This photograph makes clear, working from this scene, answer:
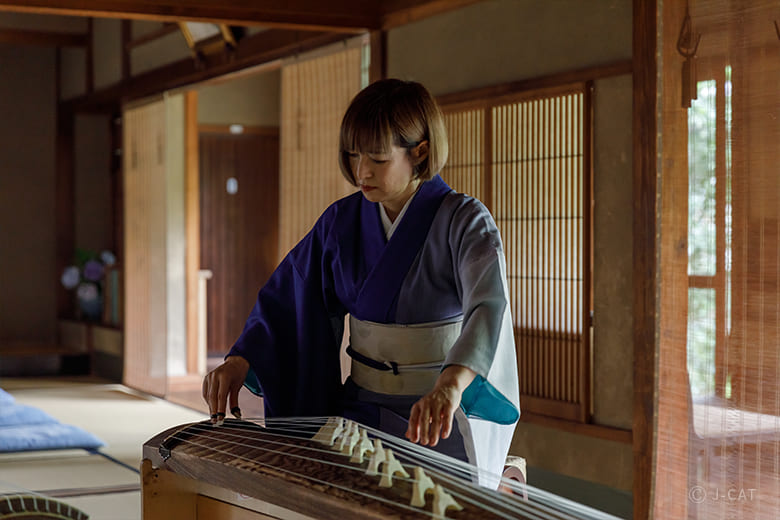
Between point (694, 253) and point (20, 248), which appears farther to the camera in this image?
point (20, 248)

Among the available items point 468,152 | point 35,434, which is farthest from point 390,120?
point 35,434

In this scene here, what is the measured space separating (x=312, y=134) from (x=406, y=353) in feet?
12.4

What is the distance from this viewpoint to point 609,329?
12.9ft

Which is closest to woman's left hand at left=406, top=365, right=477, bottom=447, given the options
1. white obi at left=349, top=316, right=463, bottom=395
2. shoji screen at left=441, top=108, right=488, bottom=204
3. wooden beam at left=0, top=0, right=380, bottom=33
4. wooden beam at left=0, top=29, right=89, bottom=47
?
white obi at left=349, top=316, right=463, bottom=395

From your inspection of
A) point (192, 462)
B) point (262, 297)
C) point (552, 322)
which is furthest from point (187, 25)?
point (192, 462)

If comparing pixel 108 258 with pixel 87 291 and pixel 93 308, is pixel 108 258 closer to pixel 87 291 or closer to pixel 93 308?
pixel 87 291

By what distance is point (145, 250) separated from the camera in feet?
26.8

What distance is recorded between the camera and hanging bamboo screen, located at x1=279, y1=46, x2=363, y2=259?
542 cm

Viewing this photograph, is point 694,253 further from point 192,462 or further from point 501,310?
point 192,462

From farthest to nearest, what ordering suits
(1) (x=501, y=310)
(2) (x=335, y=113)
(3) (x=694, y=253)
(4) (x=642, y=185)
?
(2) (x=335, y=113) < (4) (x=642, y=185) < (3) (x=694, y=253) < (1) (x=501, y=310)

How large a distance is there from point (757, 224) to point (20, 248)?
813 centimetres

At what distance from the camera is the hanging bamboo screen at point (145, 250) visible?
7.91 metres

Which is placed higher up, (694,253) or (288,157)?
(288,157)

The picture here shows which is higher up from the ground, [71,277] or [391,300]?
[391,300]
